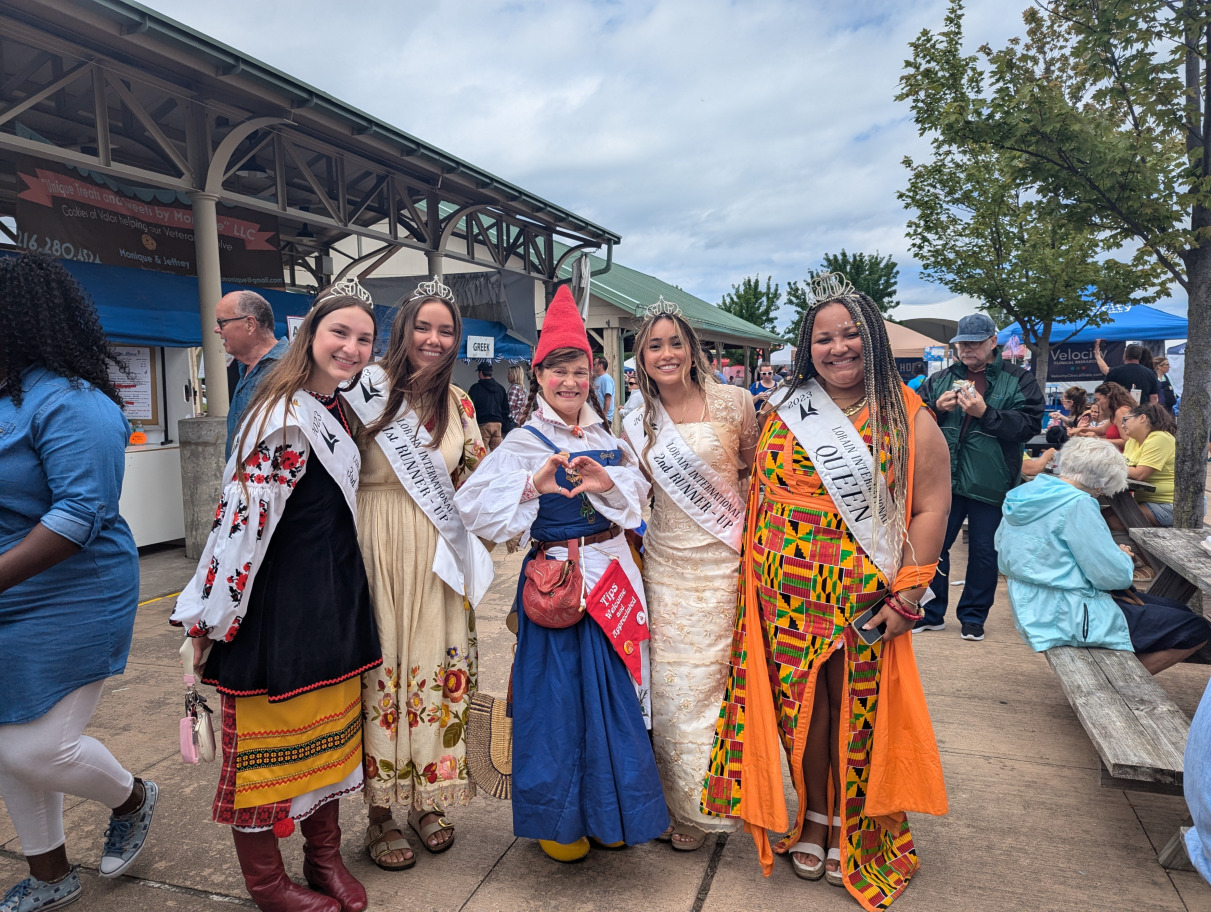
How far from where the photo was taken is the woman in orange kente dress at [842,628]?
2.11 meters

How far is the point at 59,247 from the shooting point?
6.08m

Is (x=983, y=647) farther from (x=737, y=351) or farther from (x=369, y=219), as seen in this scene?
(x=737, y=351)

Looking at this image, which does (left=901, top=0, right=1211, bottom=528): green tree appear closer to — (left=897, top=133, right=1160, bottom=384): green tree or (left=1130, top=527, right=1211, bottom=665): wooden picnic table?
(left=1130, top=527, right=1211, bottom=665): wooden picnic table

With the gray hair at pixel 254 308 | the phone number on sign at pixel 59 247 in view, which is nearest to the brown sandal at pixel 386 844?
the gray hair at pixel 254 308

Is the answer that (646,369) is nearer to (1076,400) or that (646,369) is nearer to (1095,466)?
(1095,466)

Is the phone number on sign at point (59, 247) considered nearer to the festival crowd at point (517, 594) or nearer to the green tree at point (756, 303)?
the festival crowd at point (517, 594)

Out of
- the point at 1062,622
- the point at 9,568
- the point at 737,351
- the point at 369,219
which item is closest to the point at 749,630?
the point at 1062,622

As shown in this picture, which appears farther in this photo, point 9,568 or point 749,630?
point 749,630

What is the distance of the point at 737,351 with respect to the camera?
105 ft

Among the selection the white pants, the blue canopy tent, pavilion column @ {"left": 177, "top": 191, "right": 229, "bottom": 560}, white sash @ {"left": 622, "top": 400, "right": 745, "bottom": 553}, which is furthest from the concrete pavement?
the blue canopy tent

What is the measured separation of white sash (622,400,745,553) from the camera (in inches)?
91.5

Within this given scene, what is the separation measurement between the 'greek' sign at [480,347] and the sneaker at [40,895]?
7973 millimetres

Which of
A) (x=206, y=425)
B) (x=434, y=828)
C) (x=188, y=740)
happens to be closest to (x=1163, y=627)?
(x=434, y=828)

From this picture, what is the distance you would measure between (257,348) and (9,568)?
1.51m
